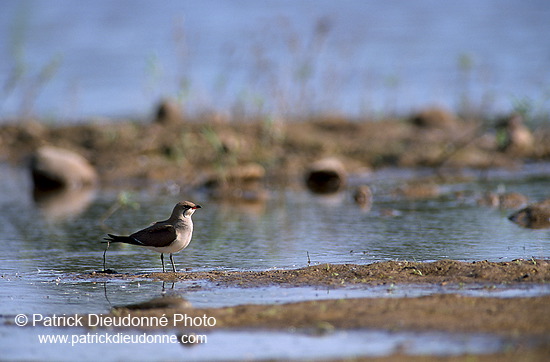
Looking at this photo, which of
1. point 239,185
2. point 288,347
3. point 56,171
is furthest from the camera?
Result: point 56,171

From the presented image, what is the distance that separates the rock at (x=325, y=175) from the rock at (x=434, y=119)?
5.10 meters

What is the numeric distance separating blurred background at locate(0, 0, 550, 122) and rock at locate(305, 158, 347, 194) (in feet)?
6.77

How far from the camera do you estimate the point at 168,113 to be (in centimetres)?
2239

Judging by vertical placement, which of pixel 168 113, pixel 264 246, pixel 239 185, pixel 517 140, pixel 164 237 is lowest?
pixel 264 246

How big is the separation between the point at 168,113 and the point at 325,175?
5528 millimetres

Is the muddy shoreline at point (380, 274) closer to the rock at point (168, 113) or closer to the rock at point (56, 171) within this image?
the rock at point (56, 171)

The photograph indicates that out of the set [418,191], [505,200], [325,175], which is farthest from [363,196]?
[505,200]

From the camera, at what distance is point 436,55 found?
1387 inches

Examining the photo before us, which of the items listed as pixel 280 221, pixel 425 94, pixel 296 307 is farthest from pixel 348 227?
pixel 425 94

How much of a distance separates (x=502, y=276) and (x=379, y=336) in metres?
2.33

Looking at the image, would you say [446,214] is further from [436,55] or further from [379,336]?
[436,55]

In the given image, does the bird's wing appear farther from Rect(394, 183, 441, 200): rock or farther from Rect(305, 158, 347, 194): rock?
Rect(305, 158, 347, 194): rock

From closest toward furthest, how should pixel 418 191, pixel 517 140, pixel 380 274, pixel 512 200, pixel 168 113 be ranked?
pixel 380 274 → pixel 512 200 → pixel 418 191 → pixel 517 140 → pixel 168 113

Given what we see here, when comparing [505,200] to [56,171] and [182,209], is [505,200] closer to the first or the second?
[182,209]
